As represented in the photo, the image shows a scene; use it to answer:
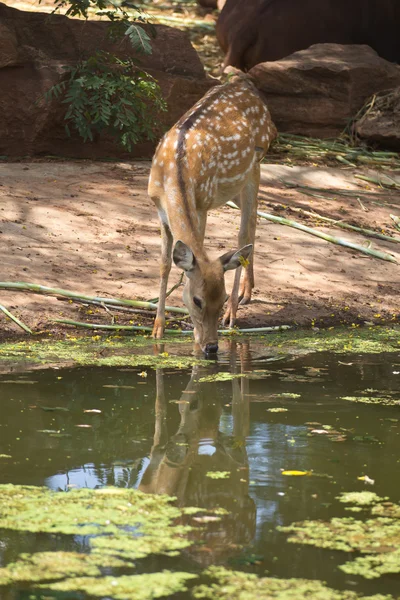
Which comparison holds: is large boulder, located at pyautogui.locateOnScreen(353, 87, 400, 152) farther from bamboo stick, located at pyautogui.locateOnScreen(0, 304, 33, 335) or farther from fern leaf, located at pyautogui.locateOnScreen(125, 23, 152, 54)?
bamboo stick, located at pyautogui.locateOnScreen(0, 304, 33, 335)

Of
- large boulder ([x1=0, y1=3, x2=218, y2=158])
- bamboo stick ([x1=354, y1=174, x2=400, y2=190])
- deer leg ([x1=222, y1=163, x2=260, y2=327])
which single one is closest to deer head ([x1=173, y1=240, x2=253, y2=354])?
deer leg ([x1=222, y1=163, x2=260, y2=327])

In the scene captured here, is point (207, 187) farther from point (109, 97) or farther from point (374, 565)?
point (374, 565)

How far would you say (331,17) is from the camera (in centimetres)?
1574

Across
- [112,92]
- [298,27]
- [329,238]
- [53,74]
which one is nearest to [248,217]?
[329,238]

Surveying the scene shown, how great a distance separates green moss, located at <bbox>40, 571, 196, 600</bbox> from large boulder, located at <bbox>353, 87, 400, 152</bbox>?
11525 mm

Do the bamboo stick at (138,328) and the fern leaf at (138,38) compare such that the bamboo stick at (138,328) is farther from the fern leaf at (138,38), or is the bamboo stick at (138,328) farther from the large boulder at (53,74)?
the large boulder at (53,74)

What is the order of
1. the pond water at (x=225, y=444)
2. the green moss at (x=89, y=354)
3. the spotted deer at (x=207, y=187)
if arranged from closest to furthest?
the pond water at (x=225, y=444)
the green moss at (x=89, y=354)
the spotted deer at (x=207, y=187)

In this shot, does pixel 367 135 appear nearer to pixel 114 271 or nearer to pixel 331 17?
pixel 331 17

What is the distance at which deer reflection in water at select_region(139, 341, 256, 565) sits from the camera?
3.59 meters

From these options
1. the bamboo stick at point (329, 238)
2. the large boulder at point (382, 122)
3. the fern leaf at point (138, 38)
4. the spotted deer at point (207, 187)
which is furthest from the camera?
the large boulder at point (382, 122)

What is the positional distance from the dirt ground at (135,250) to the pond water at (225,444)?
5.83 ft

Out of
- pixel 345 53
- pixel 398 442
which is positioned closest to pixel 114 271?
pixel 398 442

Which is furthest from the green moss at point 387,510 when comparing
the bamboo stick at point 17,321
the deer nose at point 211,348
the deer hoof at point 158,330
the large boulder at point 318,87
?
the large boulder at point 318,87

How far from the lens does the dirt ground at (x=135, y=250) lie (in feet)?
27.0
